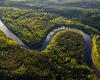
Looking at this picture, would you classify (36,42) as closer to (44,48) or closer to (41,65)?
(44,48)

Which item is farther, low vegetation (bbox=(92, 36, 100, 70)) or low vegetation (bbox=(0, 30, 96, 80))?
low vegetation (bbox=(92, 36, 100, 70))

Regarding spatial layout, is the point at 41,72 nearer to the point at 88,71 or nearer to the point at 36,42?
the point at 88,71

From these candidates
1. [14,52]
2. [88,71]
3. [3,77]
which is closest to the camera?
[3,77]

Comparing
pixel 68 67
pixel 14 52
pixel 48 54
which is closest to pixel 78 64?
pixel 68 67

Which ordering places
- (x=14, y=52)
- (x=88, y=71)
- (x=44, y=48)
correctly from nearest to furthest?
(x=88, y=71) < (x=14, y=52) < (x=44, y=48)

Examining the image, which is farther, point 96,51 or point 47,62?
point 96,51

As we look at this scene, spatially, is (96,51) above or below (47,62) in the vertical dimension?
above

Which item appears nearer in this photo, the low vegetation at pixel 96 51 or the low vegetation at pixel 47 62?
the low vegetation at pixel 47 62

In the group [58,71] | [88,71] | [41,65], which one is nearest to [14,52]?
[41,65]

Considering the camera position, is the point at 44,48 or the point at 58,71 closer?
the point at 58,71
